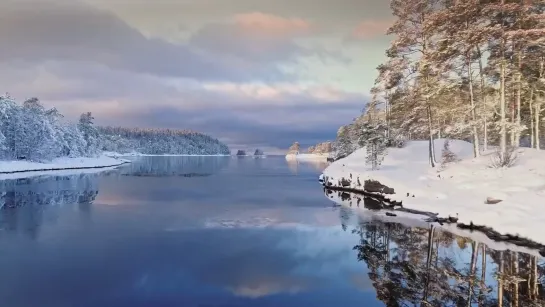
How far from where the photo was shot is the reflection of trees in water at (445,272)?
373 inches

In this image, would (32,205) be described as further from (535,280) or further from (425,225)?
(535,280)

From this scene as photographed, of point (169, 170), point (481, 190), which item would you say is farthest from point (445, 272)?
point (169, 170)

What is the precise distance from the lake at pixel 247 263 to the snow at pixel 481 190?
95.2 inches

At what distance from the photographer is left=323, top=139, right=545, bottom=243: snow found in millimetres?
16516

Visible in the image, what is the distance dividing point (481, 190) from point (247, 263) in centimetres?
1523

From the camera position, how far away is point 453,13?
88.7 feet

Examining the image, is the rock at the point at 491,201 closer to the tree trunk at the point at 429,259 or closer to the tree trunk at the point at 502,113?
the tree trunk at the point at 429,259

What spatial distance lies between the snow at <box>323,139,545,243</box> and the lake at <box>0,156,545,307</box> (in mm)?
2418

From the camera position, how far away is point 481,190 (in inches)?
848

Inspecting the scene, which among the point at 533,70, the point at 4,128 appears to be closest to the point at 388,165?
the point at 533,70

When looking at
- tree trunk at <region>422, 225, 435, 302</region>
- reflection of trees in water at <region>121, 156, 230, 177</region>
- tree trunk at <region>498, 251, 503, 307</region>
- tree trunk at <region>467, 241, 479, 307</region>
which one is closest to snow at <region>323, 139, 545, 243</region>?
tree trunk at <region>422, 225, 435, 302</region>

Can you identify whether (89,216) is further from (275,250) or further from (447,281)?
(447,281)

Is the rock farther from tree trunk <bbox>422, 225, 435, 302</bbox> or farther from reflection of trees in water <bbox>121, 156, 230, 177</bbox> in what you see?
reflection of trees in water <bbox>121, 156, 230, 177</bbox>

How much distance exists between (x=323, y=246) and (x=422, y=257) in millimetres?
3958
